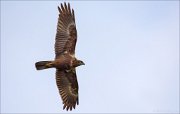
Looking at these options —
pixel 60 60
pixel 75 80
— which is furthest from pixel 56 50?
pixel 75 80

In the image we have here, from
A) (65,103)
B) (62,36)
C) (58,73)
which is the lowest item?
(65,103)

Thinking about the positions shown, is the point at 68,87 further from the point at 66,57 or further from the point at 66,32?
the point at 66,32

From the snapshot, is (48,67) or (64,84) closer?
(48,67)

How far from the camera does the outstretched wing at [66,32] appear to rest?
17219 mm

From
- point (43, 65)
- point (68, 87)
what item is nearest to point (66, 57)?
point (43, 65)

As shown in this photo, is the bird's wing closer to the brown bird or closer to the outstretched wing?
the brown bird

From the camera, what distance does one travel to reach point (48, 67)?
1642cm

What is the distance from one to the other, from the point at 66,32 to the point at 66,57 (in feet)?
3.87

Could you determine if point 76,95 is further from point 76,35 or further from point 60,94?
point 76,35

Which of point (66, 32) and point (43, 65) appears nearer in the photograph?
point (43, 65)

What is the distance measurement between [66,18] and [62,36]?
0.83 meters

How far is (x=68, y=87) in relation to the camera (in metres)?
17.9

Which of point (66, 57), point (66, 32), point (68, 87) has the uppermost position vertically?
point (66, 32)

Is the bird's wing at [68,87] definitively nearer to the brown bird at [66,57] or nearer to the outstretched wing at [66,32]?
the brown bird at [66,57]
